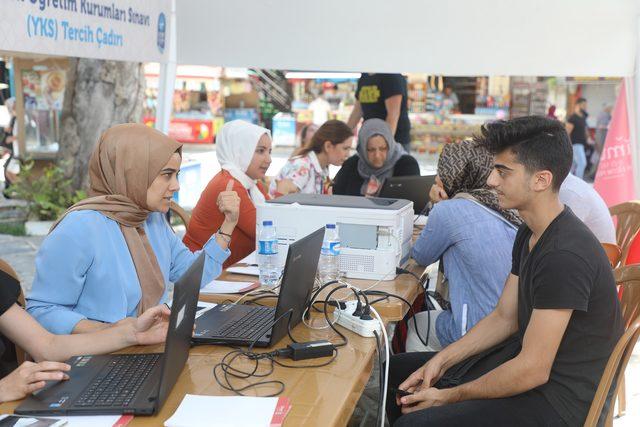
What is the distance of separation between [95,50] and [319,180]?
170 cm

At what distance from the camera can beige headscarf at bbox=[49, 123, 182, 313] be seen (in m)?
2.23

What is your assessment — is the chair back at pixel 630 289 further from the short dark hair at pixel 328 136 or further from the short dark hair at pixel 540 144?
the short dark hair at pixel 328 136

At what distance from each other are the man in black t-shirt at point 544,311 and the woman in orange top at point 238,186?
56.9 inches

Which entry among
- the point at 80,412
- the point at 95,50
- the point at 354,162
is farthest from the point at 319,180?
the point at 80,412

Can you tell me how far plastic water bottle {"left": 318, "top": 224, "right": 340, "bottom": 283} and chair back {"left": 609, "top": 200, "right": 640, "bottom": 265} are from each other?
1.78 m

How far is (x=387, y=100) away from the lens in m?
5.59

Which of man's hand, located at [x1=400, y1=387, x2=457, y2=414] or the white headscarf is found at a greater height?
the white headscarf

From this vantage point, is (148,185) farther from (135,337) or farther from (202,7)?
(202,7)

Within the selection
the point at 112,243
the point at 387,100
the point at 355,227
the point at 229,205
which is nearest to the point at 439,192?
the point at 355,227

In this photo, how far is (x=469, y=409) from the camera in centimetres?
193

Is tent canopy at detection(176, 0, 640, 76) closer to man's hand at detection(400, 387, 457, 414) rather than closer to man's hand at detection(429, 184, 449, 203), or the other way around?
man's hand at detection(429, 184, 449, 203)

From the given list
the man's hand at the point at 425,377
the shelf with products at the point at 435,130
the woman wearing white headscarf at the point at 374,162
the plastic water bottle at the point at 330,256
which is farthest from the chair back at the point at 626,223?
the shelf with products at the point at 435,130

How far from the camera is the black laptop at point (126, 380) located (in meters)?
1.48

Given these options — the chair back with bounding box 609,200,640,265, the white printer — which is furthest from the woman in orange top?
the chair back with bounding box 609,200,640,265
